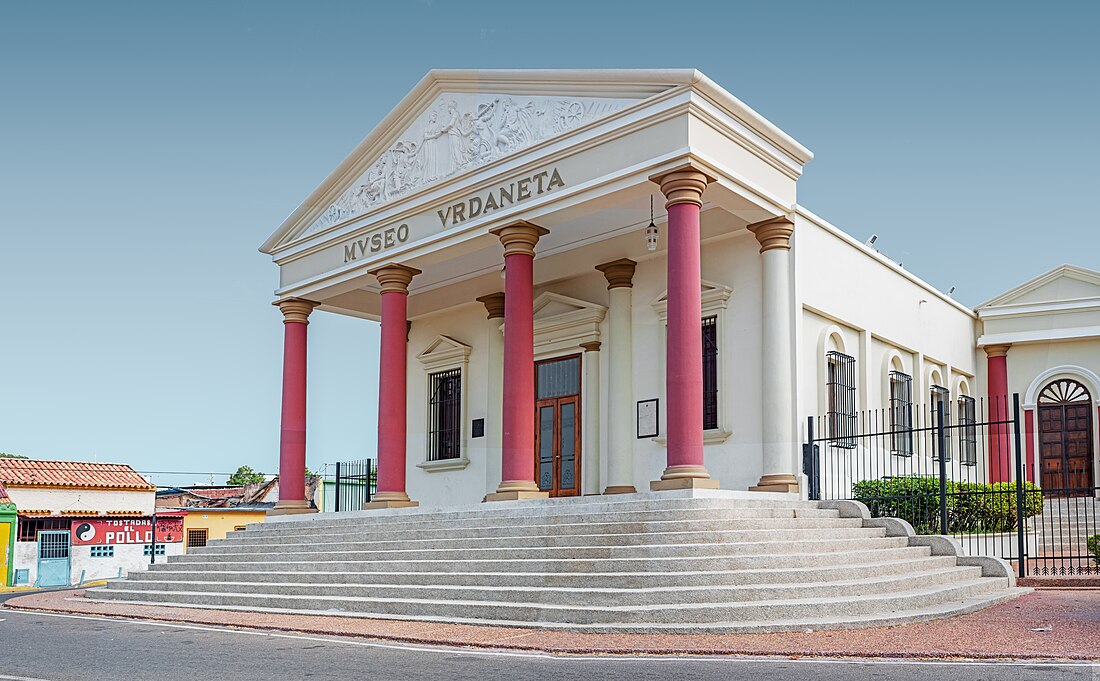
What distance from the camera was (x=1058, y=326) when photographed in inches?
944

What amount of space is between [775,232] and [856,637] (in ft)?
27.4

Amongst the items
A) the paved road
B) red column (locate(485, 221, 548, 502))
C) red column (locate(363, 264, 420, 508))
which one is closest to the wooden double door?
red column (locate(363, 264, 420, 508))

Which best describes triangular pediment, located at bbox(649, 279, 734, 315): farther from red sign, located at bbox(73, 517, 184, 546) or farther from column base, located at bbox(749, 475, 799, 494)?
red sign, located at bbox(73, 517, 184, 546)

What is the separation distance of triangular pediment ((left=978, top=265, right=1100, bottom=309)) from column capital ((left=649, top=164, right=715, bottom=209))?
1311 centimetres

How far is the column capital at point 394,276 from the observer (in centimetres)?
1920

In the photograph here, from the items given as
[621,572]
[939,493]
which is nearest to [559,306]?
[939,493]

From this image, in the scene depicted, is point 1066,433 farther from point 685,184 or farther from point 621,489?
point 685,184

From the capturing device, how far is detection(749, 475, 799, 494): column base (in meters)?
15.6

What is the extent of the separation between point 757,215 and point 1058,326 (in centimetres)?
1112

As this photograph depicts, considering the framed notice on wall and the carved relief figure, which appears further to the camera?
the framed notice on wall

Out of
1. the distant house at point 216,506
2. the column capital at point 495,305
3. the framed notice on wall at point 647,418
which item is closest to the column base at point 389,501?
the framed notice on wall at point 647,418

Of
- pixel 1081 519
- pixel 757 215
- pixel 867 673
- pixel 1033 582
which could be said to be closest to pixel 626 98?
pixel 757 215

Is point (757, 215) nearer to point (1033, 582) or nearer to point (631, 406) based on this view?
point (631, 406)

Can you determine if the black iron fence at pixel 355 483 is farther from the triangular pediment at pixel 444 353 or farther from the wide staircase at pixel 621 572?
the wide staircase at pixel 621 572
